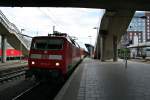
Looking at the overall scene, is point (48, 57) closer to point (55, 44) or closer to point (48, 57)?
point (48, 57)

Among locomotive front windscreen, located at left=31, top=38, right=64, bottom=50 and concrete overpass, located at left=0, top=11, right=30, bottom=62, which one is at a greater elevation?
concrete overpass, located at left=0, top=11, right=30, bottom=62

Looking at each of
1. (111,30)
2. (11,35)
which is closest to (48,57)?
(111,30)

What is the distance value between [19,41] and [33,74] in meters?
32.0

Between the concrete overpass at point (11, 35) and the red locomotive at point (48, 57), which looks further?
the concrete overpass at point (11, 35)

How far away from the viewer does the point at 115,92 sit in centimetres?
1246

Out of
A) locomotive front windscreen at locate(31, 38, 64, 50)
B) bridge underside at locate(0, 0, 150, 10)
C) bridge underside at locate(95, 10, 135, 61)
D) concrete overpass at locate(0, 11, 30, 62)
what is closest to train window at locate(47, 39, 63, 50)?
locomotive front windscreen at locate(31, 38, 64, 50)

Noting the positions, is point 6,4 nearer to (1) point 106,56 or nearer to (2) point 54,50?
(2) point 54,50

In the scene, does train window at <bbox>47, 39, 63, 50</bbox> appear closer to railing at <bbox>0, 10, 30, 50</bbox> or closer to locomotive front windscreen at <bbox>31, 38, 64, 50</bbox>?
locomotive front windscreen at <bbox>31, 38, 64, 50</bbox>

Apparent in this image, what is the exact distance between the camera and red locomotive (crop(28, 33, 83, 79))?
649 inches

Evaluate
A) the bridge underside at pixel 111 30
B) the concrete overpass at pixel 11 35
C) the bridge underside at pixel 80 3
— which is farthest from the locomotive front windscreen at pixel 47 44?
the concrete overpass at pixel 11 35

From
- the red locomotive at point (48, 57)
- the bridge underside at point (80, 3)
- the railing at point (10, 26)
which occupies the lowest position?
the red locomotive at point (48, 57)

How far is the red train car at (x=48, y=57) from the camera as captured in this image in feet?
54.1

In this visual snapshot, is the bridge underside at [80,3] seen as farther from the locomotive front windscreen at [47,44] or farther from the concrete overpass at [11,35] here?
the concrete overpass at [11,35]

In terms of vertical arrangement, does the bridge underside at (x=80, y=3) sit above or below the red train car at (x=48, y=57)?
above
